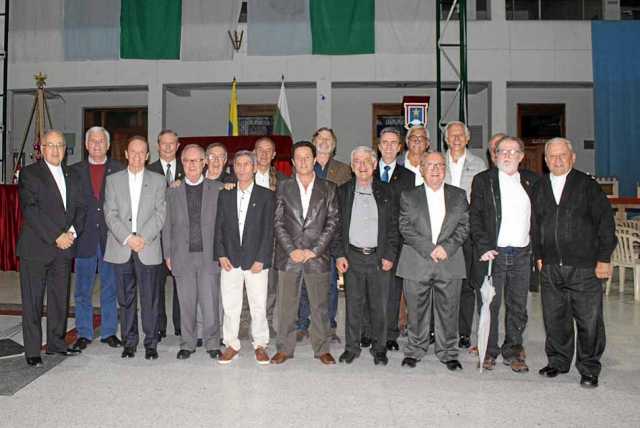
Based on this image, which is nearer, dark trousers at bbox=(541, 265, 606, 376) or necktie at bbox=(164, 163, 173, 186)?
dark trousers at bbox=(541, 265, 606, 376)

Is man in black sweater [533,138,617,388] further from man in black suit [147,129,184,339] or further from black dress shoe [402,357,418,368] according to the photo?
man in black suit [147,129,184,339]

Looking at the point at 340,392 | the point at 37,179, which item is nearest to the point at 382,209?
the point at 340,392

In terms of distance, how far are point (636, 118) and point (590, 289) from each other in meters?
8.68

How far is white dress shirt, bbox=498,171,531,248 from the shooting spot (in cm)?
348


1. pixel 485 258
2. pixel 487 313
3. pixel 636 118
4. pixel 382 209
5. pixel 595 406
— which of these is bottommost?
pixel 595 406

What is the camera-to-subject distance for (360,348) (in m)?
3.82

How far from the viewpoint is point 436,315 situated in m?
3.66

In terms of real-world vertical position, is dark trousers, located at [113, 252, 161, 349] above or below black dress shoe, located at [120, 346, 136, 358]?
above

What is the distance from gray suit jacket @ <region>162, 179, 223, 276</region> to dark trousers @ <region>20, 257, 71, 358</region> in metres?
0.72

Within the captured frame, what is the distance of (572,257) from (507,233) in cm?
39

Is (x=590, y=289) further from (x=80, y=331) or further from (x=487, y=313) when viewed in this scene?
(x=80, y=331)

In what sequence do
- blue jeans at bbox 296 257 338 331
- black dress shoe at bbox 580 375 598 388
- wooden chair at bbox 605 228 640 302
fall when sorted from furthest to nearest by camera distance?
wooden chair at bbox 605 228 640 302, blue jeans at bbox 296 257 338 331, black dress shoe at bbox 580 375 598 388

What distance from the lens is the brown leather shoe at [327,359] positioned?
3656 millimetres

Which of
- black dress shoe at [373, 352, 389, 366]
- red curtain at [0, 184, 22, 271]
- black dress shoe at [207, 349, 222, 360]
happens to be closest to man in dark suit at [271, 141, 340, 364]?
black dress shoe at [373, 352, 389, 366]
